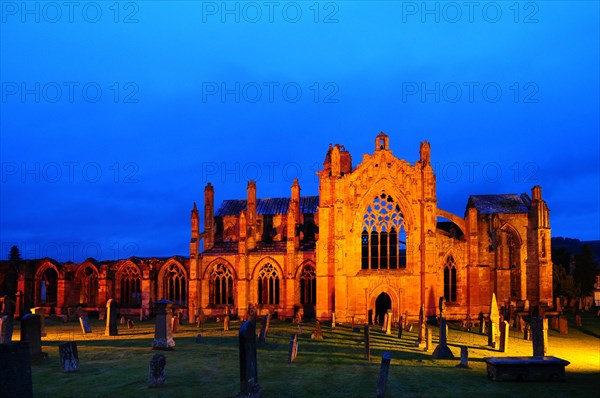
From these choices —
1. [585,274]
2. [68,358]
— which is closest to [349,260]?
[68,358]

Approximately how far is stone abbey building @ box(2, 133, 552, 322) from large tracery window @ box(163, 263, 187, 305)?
0.10 meters

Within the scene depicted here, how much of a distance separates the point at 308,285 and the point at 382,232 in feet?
28.1

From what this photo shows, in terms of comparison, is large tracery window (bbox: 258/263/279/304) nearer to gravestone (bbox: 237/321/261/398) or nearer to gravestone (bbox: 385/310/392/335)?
gravestone (bbox: 385/310/392/335)

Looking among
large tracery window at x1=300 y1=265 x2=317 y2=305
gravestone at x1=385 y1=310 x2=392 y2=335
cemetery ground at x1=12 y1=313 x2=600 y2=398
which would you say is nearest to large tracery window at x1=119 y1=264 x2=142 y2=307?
large tracery window at x1=300 y1=265 x2=317 y2=305

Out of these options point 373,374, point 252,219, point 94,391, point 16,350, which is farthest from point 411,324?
point 16,350

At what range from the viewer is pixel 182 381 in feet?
58.7

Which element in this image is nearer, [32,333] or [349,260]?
[32,333]

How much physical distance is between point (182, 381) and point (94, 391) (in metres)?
2.70

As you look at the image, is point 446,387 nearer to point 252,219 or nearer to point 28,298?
point 252,219

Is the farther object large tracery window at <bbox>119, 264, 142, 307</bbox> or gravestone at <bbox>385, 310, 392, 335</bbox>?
large tracery window at <bbox>119, 264, 142, 307</bbox>

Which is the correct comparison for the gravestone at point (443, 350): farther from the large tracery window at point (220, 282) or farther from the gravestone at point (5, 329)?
the large tracery window at point (220, 282)

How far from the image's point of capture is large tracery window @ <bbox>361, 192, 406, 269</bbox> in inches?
1697

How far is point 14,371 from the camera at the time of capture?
32.5 ft

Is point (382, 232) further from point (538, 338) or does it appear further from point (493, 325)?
point (538, 338)
